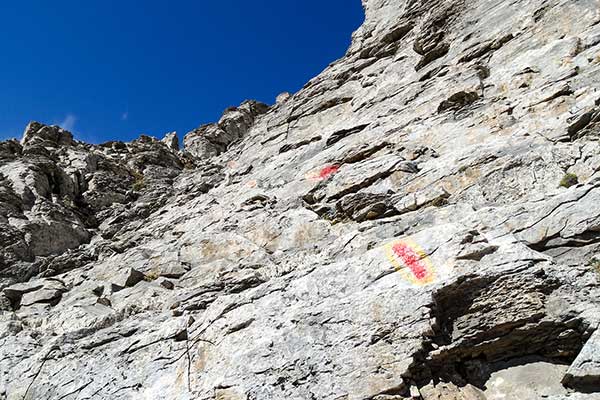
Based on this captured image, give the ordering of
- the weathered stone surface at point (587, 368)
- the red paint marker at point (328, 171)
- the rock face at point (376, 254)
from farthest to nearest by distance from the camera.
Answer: the red paint marker at point (328, 171), the rock face at point (376, 254), the weathered stone surface at point (587, 368)

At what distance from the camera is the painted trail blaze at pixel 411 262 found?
10936 millimetres

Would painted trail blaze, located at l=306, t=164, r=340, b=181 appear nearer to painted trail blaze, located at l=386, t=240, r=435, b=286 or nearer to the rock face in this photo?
the rock face

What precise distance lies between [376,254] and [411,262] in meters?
1.18

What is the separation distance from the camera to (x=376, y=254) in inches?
491

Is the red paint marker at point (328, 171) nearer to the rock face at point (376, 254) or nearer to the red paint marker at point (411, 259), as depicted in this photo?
the rock face at point (376, 254)

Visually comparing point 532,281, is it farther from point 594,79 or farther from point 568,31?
point 568,31

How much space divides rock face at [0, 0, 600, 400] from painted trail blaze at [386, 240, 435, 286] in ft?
0.21

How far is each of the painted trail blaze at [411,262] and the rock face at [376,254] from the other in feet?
0.21

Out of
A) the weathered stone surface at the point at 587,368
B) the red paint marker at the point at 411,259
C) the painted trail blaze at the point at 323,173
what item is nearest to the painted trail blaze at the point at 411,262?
the red paint marker at the point at 411,259

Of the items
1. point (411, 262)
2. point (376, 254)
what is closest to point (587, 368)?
point (411, 262)

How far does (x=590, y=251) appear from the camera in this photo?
9.93 m

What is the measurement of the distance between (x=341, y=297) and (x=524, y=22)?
1949 centimetres

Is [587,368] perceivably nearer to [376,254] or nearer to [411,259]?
[411,259]

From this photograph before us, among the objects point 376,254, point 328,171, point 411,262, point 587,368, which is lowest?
point 587,368
